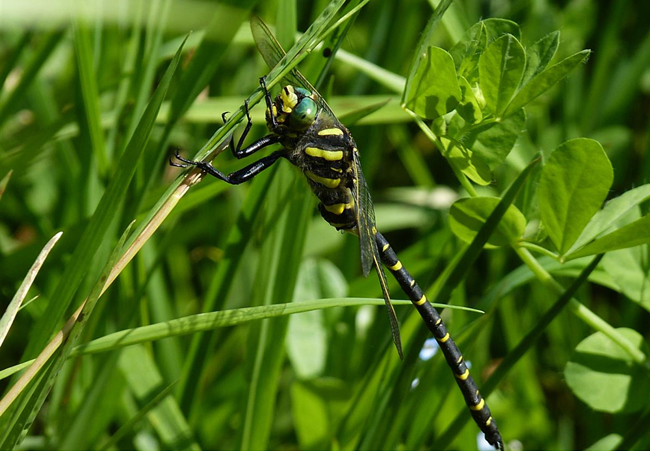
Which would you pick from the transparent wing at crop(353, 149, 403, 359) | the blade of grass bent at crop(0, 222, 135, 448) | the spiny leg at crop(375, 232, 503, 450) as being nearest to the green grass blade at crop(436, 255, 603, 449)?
the spiny leg at crop(375, 232, 503, 450)

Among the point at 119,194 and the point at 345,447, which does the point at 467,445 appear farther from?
the point at 119,194

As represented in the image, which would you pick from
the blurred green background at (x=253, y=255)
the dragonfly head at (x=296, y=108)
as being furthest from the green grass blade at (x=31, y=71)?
the dragonfly head at (x=296, y=108)

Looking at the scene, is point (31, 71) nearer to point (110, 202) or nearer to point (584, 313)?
point (110, 202)

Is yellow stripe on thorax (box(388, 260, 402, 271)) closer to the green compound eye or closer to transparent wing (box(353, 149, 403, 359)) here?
transparent wing (box(353, 149, 403, 359))

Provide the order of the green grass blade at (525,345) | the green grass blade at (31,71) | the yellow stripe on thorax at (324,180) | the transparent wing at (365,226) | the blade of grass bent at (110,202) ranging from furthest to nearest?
the green grass blade at (31,71) < the yellow stripe on thorax at (324,180) < the transparent wing at (365,226) < the green grass blade at (525,345) < the blade of grass bent at (110,202)

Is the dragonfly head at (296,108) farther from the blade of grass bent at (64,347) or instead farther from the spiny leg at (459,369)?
the blade of grass bent at (64,347)

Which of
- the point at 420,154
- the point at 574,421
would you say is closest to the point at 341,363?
the point at 574,421

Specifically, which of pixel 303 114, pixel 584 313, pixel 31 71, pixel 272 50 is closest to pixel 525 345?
pixel 584 313
